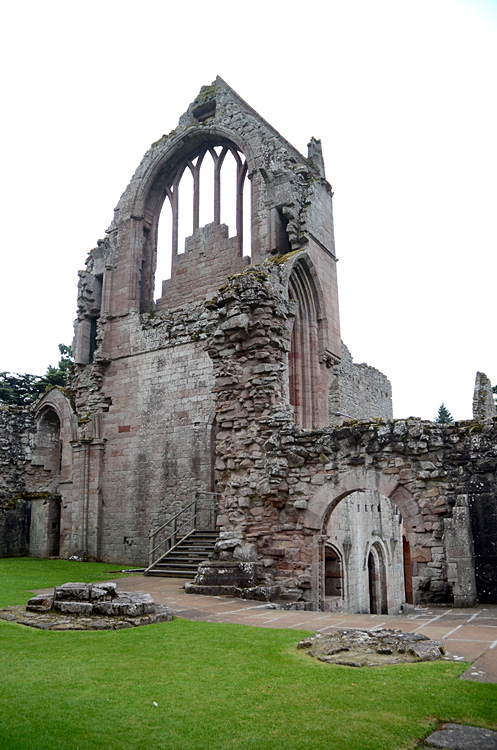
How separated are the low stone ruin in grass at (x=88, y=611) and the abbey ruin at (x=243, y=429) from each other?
9.32 feet

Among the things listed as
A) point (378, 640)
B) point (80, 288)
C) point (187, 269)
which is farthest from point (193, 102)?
point (378, 640)

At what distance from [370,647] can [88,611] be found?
353cm

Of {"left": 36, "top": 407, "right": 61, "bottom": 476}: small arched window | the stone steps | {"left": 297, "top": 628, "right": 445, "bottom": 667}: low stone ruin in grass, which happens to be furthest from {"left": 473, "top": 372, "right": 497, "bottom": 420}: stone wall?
{"left": 36, "top": 407, "right": 61, "bottom": 476}: small arched window

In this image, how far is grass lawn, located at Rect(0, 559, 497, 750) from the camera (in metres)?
3.35

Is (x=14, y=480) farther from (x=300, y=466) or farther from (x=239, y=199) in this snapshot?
→ (x=300, y=466)

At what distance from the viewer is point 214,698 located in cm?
403

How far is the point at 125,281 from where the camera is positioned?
20.6 metres

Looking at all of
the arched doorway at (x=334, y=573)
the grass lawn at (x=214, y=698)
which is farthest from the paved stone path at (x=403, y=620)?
the arched doorway at (x=334, y=573)

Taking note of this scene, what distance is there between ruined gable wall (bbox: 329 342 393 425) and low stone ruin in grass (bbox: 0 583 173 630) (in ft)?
36.2

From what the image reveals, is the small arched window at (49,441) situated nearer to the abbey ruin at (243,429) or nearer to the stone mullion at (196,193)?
the abbey ruin at (243,429)

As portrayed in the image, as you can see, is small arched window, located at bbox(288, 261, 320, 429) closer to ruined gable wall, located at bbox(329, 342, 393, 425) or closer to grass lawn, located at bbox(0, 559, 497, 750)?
ruined gable wall, located at bbox(329, 342, 393, 425)

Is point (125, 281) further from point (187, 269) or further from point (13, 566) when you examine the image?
point (13, 566)

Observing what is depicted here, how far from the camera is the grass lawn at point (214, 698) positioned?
11.0 feet

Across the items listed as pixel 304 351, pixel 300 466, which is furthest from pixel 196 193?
pixel 300 466
